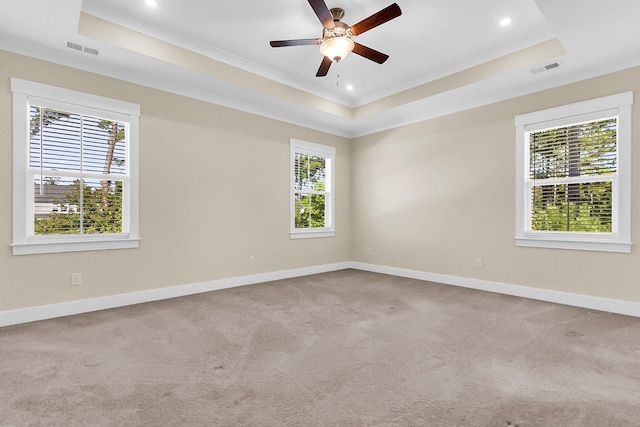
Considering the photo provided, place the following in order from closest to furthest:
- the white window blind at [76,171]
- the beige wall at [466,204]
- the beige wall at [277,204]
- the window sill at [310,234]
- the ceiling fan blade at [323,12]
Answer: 1. the ceiling fan blade at [323,12]
2. the white window blind at [76,171]
3. the beige wall at [277,204]
4. the beige wall at [466,204]
5. the window sill at [310,234]

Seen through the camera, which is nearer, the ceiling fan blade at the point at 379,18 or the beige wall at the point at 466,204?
the ceiling fan blade at the point at 379,18

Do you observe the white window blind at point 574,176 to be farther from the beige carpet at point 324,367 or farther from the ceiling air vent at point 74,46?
the ceiling air vent at point 74,46

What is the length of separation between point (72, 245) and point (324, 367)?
2.97 meters

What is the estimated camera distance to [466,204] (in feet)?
15.6

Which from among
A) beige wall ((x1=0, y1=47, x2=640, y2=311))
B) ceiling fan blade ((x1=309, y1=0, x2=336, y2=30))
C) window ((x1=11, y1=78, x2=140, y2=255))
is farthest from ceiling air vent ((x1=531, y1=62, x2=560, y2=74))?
window ((x1=11, y1=78, x2=140, y2=255))

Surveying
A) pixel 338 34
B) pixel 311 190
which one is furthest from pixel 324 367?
pixel 311 190

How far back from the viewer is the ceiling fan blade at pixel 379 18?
262cm

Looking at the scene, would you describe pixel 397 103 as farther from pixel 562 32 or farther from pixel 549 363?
pixel 549 363

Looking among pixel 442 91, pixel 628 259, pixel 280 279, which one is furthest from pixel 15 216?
pixel 628 259

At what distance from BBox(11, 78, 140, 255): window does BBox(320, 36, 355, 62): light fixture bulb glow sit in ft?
7.75

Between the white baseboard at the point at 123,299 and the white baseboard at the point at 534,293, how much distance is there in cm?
206

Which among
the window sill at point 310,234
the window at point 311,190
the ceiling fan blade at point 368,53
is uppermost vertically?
the ceiling fan blade at point 368,53

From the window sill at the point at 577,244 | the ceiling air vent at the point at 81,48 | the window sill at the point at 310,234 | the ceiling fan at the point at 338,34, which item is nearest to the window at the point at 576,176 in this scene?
the window sill at the point at 577,244

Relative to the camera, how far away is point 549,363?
231cm
